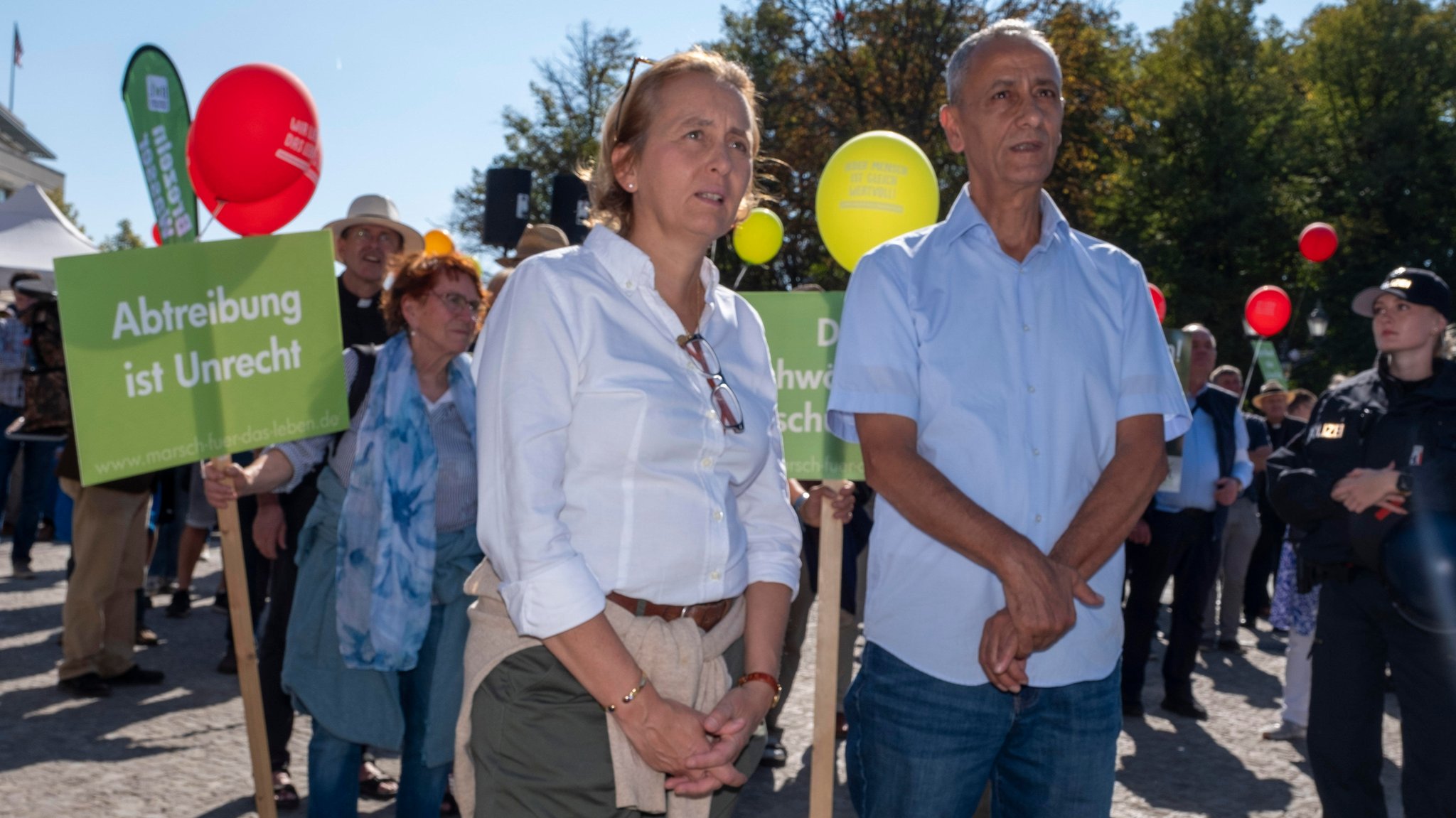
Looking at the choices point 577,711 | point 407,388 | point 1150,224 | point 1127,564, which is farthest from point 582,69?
point 577,711

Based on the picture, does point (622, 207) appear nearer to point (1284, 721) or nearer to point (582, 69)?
point (1284, 721)

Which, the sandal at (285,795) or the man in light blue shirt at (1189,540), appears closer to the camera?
the sandal at (285,795)

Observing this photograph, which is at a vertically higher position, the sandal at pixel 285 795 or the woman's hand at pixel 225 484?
the woman's hand at pixel 225 484

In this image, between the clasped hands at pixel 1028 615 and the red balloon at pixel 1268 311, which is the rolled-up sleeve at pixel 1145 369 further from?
the red balloon at pixel 1268 311

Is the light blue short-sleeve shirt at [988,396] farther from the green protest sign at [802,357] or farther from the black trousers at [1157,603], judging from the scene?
the black trousers at [1157,603]

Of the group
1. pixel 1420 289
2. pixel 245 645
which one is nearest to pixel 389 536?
pixel 245 645

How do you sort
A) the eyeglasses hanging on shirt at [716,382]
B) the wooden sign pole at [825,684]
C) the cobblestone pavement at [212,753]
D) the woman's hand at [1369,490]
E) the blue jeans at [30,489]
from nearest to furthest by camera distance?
1. the eyeglasses hanging on shirt at [716,382]
2. the wooden sign pole at [825,684]
3. the woman's hand at [1369,490]
4. the cobblestone pavement at [212,753]
5. the blue jeans at [30,489]

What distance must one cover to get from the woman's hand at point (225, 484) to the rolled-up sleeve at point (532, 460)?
2311 millimetres

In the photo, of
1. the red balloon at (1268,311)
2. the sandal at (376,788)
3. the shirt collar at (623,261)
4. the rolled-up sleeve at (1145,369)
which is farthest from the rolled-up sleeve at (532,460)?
the red balloon at (1268,311)

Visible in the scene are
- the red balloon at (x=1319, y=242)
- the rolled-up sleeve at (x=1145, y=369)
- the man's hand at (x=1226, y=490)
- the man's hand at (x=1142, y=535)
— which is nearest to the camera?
the rolled-up sleeve at (x=1145, y=369)

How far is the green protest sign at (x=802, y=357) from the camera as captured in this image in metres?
3.77

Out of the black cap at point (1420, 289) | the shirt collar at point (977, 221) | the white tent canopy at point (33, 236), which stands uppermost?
the white tent canopy at point (33, 236)

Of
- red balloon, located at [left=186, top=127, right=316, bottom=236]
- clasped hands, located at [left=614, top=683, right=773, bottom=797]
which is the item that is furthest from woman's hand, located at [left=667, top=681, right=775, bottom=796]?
red balloon, located at [left=186, top=127, right=316, bottom=236]

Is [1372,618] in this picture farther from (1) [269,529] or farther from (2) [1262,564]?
(2) [1262,564]
